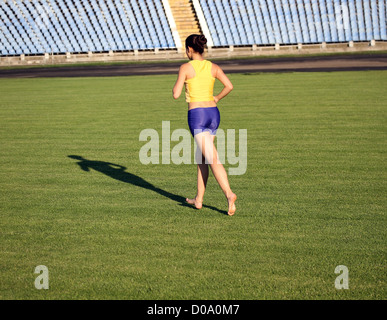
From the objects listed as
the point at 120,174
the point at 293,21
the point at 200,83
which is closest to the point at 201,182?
the point at 200,83

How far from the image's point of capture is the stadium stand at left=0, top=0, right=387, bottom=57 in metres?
47.6

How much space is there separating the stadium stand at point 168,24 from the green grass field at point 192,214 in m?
34.4

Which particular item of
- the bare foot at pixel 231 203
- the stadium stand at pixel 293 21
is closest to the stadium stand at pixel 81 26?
the stadium stand at pixel 293 21

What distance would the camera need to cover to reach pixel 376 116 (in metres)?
13.6

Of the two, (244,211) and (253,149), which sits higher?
(253,149)

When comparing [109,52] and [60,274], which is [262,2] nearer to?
[109,52]

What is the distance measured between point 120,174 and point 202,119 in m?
2.92

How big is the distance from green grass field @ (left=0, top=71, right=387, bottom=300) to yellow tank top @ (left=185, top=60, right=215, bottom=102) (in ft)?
4.68

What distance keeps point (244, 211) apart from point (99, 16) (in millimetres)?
47402

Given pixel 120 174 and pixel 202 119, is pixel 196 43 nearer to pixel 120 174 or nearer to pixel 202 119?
pixel 202 119

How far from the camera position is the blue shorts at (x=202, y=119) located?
6.50 metres

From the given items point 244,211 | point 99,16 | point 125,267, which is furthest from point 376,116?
point 99,16
